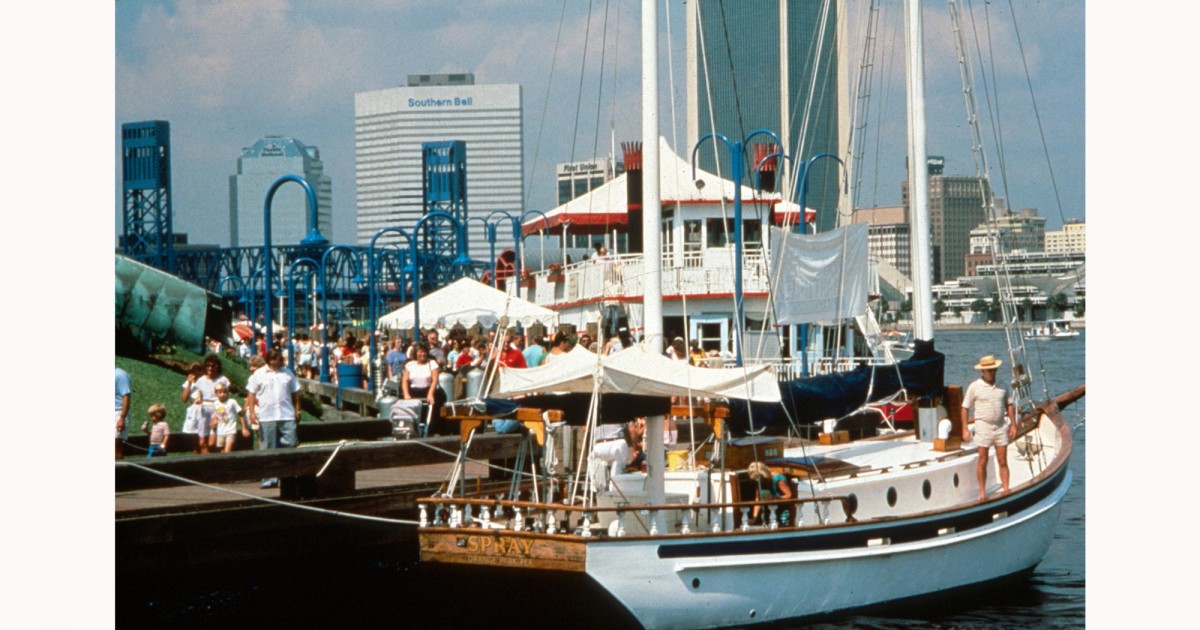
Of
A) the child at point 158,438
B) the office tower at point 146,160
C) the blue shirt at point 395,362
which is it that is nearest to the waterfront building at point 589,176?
the blue shirt at point 395,362

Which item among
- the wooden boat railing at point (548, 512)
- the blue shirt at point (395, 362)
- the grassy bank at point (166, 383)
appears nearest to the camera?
the wooden boat railing at point (548, 512)

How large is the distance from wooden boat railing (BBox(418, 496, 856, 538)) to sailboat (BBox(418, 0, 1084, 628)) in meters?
0.02

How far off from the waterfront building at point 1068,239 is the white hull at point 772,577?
2324mm

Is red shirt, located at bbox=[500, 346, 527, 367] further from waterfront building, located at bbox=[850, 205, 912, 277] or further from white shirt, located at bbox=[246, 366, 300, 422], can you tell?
waterfront building, located at bbox=[850, 205, 912, 277]

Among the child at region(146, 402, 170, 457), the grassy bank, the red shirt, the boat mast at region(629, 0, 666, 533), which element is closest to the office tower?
the grassy bank

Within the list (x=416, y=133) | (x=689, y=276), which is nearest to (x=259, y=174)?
(x=416, y=133)

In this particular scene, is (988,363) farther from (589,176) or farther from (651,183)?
(589,176)

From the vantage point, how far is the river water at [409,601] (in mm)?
9062

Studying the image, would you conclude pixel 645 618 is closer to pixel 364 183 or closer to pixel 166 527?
pixel 166 527

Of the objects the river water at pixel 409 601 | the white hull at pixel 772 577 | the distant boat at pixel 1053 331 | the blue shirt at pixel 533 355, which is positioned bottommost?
the river water at pixel 409 601

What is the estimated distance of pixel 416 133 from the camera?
133 m

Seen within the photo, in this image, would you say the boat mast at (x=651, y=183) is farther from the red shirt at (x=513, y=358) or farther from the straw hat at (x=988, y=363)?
the red shirt at (x=513, y=358)

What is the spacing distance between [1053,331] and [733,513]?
8.02 meters
